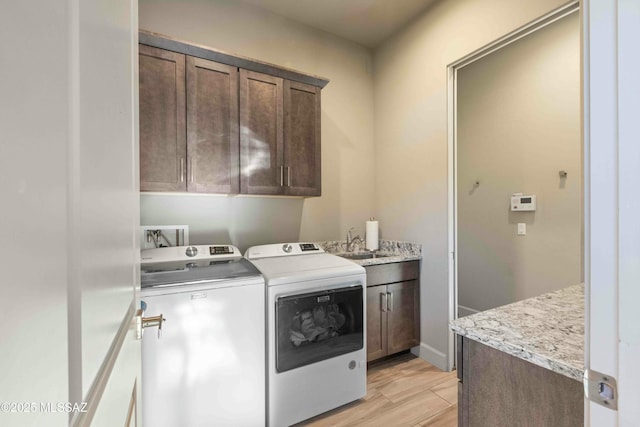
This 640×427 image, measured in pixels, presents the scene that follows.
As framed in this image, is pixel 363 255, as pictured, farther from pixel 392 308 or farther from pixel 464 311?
pixel 464 311

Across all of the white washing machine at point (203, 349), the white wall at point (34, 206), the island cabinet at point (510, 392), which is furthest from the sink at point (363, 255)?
the white wall at point (34, 206)

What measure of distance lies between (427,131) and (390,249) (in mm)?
1137

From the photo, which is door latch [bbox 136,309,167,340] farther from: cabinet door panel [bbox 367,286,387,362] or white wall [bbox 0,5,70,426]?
cabinet door panel [bbox 367,286,387,362]

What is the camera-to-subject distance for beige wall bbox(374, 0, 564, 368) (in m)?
2.04

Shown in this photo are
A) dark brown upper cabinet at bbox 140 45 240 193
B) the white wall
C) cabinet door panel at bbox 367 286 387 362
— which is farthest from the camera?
cabinet door panel at bbox 367 286 387 362

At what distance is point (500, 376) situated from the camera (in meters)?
0.81

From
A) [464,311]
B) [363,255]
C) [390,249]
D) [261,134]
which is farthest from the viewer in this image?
[464,311]

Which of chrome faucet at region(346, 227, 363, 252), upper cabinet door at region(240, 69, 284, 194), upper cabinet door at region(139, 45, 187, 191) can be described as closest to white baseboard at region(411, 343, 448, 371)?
chrome faucet at region(346, 227, 363, 252)

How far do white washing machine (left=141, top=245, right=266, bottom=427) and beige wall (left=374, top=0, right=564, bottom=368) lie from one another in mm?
1490

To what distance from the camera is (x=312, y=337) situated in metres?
1.70

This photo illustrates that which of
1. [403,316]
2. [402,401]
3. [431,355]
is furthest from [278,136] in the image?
[431,355]

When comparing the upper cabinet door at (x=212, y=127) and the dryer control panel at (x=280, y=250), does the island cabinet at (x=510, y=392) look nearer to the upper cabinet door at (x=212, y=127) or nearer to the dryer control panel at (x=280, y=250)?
the dryer control panel at (x=280, y=250)

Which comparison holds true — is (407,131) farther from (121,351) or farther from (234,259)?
Answer: (121,351)
